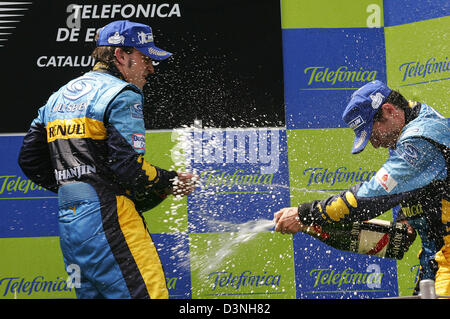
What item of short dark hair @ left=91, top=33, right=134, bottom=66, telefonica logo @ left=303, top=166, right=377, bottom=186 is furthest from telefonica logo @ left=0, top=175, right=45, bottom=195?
telefonica logo @ left=303, top=166, right=377, bottom=186

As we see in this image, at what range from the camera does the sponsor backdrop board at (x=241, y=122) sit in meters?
5.79

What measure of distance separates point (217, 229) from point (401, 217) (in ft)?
5.67

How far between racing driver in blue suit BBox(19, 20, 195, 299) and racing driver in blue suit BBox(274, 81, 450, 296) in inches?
35.6

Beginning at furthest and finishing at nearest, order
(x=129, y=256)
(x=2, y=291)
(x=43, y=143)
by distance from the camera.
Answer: (x=2, y=291) → (x=43, y=143) → (x=129, y=256)

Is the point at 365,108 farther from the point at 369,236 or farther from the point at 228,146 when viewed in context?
the point at 228,146

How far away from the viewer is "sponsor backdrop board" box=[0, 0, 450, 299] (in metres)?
5.79

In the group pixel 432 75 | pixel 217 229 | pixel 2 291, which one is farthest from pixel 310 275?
pixel 2 291

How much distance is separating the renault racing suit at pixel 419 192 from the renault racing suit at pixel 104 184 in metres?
1.01

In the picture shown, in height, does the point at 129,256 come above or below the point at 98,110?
below

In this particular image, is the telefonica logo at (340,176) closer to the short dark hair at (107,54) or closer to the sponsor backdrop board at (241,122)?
the sponsor backdrop board at (241,122)

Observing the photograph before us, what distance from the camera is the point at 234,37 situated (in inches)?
234

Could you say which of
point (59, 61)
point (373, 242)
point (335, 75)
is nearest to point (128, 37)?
point (59, 61)

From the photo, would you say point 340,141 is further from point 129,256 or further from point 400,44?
point 129,256

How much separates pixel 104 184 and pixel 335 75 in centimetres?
259
